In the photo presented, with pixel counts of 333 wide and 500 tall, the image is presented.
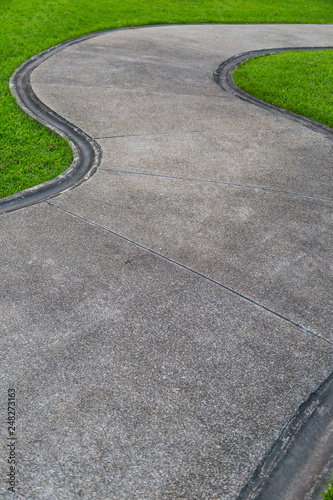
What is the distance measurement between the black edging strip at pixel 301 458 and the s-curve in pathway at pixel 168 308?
58 millimetres

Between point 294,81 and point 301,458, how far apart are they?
814 centimetres

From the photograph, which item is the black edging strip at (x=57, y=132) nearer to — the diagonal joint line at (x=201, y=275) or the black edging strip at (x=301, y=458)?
the diagonal joint line at (x=201, y=275)

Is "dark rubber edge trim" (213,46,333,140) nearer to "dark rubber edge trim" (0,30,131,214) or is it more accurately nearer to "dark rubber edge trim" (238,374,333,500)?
"dark rubber edge trim" (0,30,131,214)

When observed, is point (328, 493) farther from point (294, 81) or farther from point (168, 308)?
point (294, 81)

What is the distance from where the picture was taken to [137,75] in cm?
915

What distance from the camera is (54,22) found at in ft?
40.3

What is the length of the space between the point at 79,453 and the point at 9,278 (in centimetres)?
189

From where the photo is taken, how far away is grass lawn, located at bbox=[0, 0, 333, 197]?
6.15m

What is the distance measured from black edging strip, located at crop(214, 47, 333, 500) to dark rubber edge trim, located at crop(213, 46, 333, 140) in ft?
17.2

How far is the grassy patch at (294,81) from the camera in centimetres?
825

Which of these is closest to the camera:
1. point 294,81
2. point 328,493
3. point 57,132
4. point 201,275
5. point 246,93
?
point 328,493

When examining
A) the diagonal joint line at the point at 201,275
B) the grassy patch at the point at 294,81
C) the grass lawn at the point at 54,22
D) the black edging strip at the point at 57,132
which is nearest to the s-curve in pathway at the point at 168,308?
the diagonal joint line at the point at 201,275

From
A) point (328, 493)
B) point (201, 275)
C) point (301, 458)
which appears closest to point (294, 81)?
point (201, 275)

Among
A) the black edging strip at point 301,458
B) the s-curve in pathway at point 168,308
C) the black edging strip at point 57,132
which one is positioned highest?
the black edging strip at point 57,132
